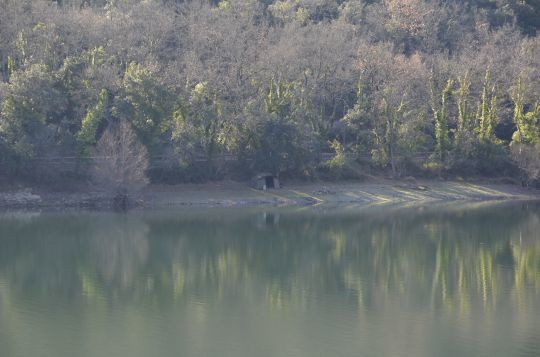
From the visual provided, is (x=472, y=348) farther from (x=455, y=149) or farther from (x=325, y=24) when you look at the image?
(x=325, y=24)

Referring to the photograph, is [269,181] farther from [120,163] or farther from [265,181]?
[120,163]

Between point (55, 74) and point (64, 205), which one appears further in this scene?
point (55, 74)

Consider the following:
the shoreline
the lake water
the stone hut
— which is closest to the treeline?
the stone hut

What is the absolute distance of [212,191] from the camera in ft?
182

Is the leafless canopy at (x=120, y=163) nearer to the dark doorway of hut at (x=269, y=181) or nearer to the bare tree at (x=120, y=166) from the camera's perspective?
the bare tree at (x=120, y=166)

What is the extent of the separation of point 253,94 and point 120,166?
1552cm

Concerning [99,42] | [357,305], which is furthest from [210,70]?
[357,305]

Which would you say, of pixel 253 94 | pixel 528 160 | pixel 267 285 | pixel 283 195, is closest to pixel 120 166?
pixel 283 195

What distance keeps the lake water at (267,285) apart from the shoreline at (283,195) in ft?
11.5

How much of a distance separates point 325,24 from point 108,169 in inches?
1330

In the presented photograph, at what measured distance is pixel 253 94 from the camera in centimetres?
6266

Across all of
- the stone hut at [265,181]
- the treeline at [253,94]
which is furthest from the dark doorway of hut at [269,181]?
the treeline at [253,94]

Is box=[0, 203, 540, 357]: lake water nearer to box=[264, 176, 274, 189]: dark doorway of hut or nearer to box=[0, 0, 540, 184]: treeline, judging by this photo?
box=[0, 0, 540, 184]: treeline

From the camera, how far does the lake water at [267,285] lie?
20500 millimetres
